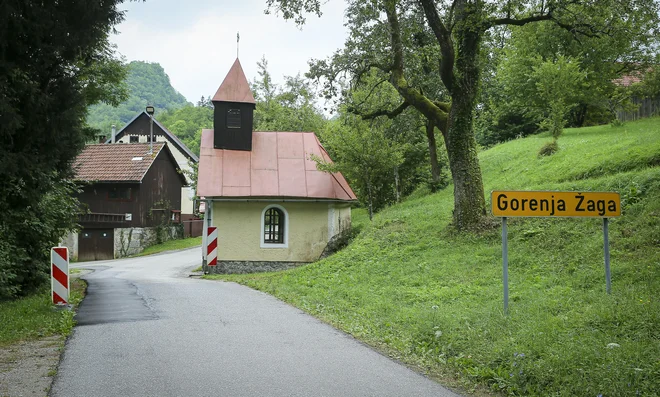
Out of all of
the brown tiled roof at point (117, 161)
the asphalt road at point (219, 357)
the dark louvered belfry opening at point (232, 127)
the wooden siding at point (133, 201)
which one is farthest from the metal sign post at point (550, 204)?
the wooden siding at point (133, 201)

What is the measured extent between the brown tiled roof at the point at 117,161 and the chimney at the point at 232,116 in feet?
46.0

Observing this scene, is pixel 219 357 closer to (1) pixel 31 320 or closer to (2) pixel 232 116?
(1) pixel 31 320

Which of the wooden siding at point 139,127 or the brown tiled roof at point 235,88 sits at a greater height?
the wooden siding at point 139,127

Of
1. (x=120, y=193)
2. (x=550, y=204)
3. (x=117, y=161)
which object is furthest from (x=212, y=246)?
(x=117, y=161)

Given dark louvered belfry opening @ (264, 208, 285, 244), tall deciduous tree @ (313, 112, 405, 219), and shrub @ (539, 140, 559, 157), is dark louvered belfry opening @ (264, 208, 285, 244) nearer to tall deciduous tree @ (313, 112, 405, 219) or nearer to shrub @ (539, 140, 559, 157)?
tall deciduous tree @ (313, 112, 405, 219)

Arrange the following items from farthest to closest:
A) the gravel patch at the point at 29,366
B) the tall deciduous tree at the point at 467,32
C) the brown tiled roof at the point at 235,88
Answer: the brown tiled roof at the point at 235,88
the tall deciduous tree at the point at 467,32
the gravel patch at the point at 29,366

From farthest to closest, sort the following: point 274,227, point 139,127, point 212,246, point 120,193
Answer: point 139,127 < point 120,193 < point 274,227 < point 212,246

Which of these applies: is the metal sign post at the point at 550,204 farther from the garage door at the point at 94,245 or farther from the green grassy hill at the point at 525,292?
the garage door at the point at 94,245

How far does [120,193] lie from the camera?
123 ft

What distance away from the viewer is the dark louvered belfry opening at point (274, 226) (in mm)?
23422

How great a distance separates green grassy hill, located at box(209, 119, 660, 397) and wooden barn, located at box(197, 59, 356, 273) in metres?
5.13

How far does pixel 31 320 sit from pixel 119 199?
30.8 m

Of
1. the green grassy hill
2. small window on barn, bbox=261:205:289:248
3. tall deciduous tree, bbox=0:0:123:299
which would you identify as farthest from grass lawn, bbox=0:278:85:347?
small window on barn, bbox=261:205:289:248

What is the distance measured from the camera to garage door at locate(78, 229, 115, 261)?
36094mm
